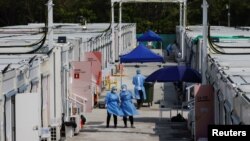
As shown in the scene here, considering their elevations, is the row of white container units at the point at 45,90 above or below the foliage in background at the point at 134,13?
below

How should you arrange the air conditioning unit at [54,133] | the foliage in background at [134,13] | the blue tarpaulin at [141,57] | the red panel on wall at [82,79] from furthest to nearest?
the foliage in background at [134,13] < the blue tarpaulin at [141,57] < the red panel on wall at [82,79] < the air conditioning unit at [54,133]

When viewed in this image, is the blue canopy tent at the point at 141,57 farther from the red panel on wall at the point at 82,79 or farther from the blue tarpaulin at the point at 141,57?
the red panel on wall at the point at 82,79

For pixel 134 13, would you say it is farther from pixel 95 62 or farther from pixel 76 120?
pixel 76 120

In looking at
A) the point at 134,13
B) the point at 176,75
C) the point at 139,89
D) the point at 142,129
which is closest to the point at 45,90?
the point at 142,129

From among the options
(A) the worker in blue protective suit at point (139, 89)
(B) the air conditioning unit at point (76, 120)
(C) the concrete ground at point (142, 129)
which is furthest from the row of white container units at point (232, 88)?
(A) the worker in blue protective suit at point (139, 89)

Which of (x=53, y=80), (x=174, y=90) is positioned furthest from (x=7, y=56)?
(x=174, y=90)

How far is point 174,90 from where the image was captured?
30.7 meters

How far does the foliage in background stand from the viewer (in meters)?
70.7

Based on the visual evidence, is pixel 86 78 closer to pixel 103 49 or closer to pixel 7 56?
pixel 7 56

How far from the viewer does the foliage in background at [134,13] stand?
7069 cm

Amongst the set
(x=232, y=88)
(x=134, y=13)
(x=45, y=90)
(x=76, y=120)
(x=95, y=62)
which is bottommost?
(x=76, y=120)

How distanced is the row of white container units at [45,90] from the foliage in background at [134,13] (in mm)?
43849

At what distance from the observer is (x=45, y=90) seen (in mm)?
16938

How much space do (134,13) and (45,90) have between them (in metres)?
57.0
